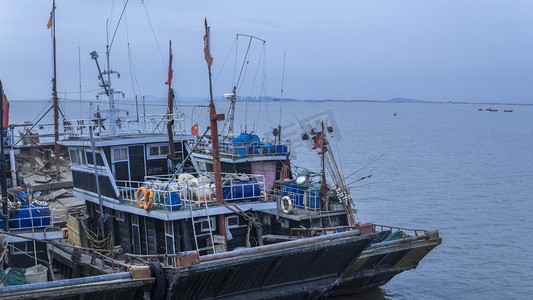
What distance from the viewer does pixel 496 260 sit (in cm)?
3105

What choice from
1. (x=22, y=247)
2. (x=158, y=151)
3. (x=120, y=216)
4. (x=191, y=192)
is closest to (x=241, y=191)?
(x=191, y=192)

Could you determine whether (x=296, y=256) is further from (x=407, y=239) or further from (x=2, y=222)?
(x=2, y=222)

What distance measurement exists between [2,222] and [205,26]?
9.03 metres

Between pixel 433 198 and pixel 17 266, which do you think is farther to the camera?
pixel 433 198

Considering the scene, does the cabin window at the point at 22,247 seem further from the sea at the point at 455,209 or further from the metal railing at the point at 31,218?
the sea at the point at 455,209

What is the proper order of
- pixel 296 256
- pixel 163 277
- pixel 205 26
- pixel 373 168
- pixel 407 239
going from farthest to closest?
pixel 373 168, pixel 407 239, pixel 205 26, pixel 296 256, pixel 163 277

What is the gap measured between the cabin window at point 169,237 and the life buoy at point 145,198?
0.89 m

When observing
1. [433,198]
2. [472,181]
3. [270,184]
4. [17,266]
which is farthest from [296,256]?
[472,181]

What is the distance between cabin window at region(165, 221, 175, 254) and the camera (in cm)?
1977

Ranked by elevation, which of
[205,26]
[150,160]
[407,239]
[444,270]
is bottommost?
[444,270]

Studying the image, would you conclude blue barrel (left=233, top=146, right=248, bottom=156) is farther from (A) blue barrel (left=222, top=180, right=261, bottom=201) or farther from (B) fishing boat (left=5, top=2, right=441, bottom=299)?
(A) blue barrel (left=222, top=180, right=261, bottom=201)

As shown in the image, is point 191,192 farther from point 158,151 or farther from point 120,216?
point 158,151

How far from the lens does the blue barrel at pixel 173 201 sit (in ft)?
63.1

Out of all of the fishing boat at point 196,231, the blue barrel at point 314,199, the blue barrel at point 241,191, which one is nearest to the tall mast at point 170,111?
the fishing boat at point 196,231
